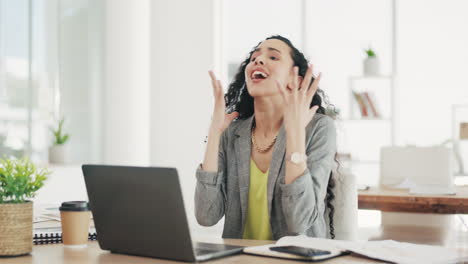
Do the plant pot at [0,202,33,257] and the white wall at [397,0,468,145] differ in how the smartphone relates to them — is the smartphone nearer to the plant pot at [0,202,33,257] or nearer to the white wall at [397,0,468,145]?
the plant pot at [0,202,33,257]

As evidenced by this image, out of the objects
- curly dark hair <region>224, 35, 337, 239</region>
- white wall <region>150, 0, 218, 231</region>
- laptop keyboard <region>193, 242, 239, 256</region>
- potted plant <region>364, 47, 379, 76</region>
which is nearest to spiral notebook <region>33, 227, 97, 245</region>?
laptop keyboard <region>193, 242, 239, 256</region>

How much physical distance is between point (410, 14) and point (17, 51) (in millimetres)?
3970

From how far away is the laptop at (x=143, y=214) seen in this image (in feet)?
4.20

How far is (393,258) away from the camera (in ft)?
4.29

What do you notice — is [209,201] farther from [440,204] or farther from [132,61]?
[132,61]

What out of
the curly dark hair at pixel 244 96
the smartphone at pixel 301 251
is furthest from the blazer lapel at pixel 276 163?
the smartphone at pixel 301 251

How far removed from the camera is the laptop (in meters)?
1.28

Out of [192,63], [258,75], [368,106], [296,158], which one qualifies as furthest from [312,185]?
[192,63]

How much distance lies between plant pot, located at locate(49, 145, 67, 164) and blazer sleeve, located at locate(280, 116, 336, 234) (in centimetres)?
395

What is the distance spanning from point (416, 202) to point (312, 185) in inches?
50.6

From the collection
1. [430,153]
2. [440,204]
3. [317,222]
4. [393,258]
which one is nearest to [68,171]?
[430,153]

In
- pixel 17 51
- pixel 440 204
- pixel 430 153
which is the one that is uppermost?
pixel 17 51

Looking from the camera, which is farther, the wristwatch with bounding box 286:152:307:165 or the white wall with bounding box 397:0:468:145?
the white wall with bounding box 397:0:468:145

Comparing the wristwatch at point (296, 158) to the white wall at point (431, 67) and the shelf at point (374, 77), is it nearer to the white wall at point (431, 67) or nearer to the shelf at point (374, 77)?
the shelf at point (374, 77)
